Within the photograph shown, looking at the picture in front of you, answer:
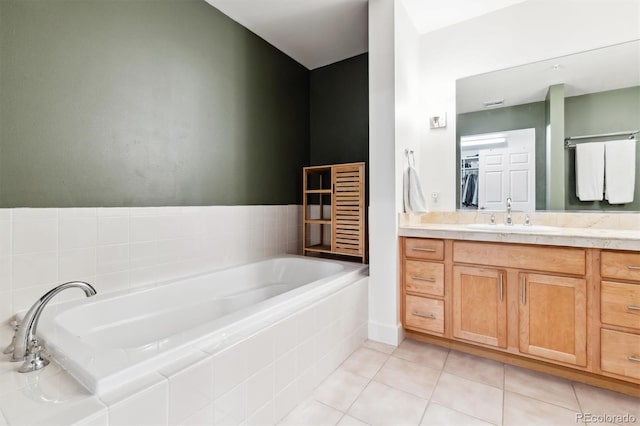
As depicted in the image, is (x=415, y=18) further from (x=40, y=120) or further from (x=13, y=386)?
(x=13, y=386)

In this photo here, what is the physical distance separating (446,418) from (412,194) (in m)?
1.39

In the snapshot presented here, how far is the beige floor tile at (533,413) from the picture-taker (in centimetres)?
133

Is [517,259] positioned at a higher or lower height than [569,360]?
higher

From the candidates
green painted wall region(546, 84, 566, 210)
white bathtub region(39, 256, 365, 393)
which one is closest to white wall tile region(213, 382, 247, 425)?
white bathtub region(39, 256, 365, 393)

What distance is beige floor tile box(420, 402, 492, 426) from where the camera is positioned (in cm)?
132

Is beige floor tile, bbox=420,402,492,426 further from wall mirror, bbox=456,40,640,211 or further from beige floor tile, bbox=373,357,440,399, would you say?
wall mirror, bbox=456,40,640,211

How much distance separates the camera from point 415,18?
2354 millimetres

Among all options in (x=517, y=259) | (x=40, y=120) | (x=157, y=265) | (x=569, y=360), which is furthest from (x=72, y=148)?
(x=569, y=360)

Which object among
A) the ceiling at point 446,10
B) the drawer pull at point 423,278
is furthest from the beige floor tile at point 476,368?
the ceiling at point 446,10

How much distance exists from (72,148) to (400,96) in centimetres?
209

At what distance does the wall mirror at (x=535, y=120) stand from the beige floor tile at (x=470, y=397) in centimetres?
134

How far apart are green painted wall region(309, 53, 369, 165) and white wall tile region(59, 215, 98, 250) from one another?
2.10m

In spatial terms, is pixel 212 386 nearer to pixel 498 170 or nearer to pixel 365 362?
pixel 365 362

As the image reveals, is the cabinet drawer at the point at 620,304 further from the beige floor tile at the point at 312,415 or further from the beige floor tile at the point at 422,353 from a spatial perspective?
the beige floor tile at the point at 312,415
